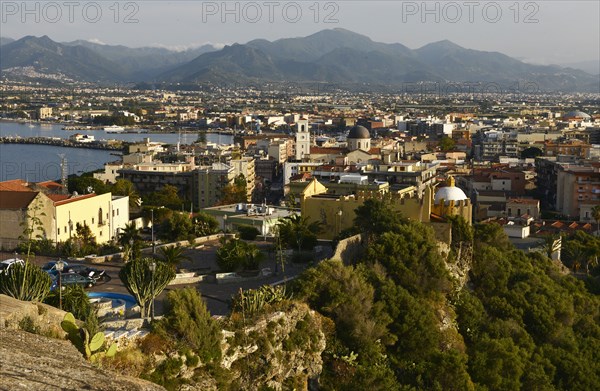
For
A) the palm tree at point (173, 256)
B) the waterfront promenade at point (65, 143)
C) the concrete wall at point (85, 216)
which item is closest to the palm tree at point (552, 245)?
the concrete wall at point (85, 216)

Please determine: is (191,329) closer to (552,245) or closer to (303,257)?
(303,257)

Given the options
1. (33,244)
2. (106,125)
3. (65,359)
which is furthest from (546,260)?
(106,125)

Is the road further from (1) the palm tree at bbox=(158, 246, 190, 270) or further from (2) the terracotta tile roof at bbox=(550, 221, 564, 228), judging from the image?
(2) the terracotta tile roof at bbox=(550, 221, 564, 228)

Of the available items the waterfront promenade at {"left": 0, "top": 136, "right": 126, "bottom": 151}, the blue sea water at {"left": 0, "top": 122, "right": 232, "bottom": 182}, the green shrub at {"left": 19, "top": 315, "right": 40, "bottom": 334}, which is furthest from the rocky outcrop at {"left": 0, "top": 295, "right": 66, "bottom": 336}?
the waterfront promenade at {"left": 0, "top": 136, "right": 126, "bottom": 151}

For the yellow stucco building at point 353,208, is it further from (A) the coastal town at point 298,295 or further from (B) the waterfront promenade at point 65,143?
(B) the waterfront promenade at point 65,143

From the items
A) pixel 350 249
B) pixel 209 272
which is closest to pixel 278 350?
pixel 350 249

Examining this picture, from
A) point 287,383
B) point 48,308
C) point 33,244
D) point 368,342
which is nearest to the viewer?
point 48,308

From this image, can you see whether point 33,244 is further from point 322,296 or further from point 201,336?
point 201,336
